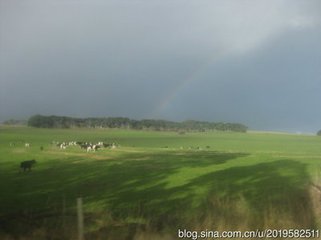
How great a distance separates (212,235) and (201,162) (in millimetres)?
1411

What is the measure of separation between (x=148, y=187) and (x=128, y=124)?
1103 millimetres

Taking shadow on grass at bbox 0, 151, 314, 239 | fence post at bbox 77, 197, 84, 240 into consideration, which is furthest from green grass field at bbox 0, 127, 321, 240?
fence post at bbox 77, 197, 84, 240

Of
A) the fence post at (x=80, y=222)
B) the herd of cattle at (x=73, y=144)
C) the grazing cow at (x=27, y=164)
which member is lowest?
the fence post at (x=80, y=222)

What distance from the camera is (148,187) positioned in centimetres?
759

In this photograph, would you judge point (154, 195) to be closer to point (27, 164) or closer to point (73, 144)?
point (73, 144)

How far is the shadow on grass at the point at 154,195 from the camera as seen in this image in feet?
23.9

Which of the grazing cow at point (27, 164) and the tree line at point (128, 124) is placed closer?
the grazing cow at point (27, 164)

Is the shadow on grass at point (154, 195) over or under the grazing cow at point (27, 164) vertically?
under

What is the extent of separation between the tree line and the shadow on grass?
563mm

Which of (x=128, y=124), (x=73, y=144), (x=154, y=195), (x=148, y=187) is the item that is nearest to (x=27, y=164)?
(x=73, y=144)

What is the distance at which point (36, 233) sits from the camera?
Answer: 7109 mm

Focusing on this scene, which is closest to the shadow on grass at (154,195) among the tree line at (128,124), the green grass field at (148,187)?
the green grass field at (148,187)

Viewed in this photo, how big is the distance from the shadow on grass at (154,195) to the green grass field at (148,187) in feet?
0.05

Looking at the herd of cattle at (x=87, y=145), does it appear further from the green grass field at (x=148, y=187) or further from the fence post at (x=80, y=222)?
the fence post at (x=80, y=222)
